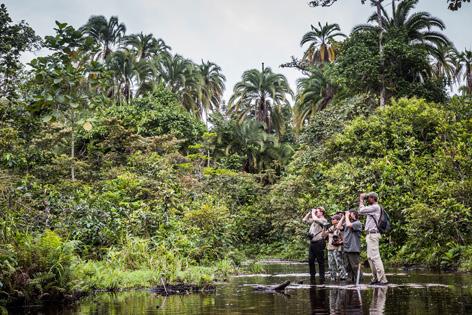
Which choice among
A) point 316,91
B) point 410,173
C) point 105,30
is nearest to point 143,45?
point 105,30

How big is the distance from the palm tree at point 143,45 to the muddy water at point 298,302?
43540 mm

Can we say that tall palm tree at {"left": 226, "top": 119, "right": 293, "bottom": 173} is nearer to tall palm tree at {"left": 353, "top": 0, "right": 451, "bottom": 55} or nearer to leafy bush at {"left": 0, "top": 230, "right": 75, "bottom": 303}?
tall palm tree at {"left": 353, "top": 0, "right": 451, "bottom": 55}

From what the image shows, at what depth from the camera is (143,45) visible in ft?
171

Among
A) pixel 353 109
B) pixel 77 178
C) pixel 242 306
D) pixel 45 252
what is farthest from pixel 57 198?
pixel 353 109

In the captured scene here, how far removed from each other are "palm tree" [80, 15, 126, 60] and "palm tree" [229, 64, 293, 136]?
1231cm

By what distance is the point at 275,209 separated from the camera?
36.3 m

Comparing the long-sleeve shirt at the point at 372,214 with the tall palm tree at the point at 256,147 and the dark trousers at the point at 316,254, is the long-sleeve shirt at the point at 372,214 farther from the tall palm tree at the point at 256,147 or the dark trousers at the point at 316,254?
the tall palm tree at the point at 256,147

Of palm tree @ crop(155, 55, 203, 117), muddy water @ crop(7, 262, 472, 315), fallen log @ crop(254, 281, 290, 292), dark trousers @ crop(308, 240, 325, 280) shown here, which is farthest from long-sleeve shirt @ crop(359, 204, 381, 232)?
palm tree @ crop(155, 55, 203, 117)

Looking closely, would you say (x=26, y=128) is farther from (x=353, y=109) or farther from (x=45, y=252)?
(x=353, y=109)

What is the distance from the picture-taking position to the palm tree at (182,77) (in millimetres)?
50281

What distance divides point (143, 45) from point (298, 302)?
46.3m

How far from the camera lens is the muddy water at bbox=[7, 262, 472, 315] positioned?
779 centimetres

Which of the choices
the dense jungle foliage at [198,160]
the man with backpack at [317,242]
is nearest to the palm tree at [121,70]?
the dense jungle foliage at [198,160]

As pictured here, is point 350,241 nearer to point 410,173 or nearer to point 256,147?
point 410,173
